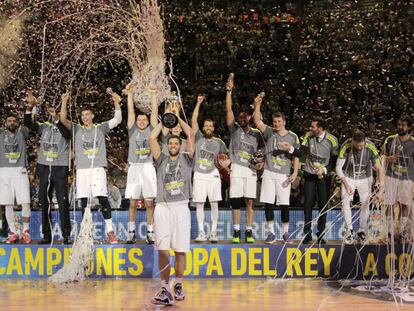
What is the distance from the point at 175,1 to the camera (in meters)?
16.3

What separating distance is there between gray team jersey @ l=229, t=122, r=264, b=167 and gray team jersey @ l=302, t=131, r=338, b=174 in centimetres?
64

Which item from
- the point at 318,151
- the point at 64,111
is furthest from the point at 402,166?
the point at 64,111

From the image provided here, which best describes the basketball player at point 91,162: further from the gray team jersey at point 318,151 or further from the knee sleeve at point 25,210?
the gray team jersey at point 318,151

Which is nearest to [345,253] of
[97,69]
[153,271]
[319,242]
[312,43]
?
[319,242]

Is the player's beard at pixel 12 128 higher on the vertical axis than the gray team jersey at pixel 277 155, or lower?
higher

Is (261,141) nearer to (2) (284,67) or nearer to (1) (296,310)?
(1) (296,310)

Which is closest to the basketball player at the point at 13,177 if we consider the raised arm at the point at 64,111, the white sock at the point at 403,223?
the raised arm at the point at 64,111

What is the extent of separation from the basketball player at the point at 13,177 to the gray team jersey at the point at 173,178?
8.53 ft

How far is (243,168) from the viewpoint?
31.9 feet

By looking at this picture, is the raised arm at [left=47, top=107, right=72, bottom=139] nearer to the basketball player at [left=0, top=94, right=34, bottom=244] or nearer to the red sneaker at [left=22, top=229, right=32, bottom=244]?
the basketball player at [left=0, top=94, right=34, bottom=244]

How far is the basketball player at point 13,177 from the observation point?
9.71m

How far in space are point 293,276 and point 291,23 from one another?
7.82m

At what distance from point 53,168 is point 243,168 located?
2463 millimetres

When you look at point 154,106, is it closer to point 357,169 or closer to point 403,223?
point 357,169
